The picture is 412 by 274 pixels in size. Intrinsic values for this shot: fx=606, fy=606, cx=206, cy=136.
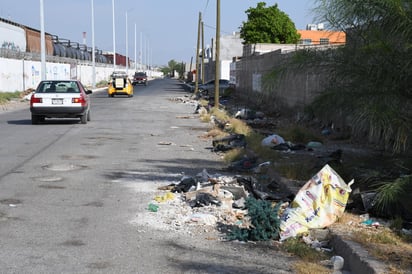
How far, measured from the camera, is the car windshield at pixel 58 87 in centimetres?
2103

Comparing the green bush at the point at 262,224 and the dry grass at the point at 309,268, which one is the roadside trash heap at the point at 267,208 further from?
the dry grass at the point at 309,268

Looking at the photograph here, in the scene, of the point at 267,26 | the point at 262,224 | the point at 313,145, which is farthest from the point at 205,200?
the point at 267,26

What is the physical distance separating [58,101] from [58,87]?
2.52ft

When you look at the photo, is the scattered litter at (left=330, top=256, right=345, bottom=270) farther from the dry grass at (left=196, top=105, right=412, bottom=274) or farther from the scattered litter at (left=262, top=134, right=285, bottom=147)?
the scattered litter at (left=262, top=134, right=285, bottom=147)

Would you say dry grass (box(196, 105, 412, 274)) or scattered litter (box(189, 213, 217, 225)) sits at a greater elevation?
dry grass (box(196, 105, 412, 274))

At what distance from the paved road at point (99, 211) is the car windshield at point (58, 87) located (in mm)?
4157

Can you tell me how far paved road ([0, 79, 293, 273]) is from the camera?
583 centimetres

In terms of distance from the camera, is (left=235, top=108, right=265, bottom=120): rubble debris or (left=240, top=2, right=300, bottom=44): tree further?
(left=240, top=2, right=300, bottom=44): tree

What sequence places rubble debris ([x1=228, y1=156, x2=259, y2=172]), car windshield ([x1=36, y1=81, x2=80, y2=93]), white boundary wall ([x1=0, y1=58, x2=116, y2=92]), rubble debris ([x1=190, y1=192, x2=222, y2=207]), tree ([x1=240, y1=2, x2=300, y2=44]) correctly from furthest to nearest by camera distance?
tree ([x1=240, y1=2, x2=300, y2=44]) → white boundary wall ([x1=0, y1=58, x2=116, y2=92]) → car windshield ([x1=36, y1=81, x2=80, y2=93]) → rubble debris ([x1=228, y1=156, x2=259, y2=172]) → rubble debris ([x1=190, y1=192, x2=222, y2=207])

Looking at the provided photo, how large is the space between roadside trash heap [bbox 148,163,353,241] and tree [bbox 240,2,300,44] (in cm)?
6266

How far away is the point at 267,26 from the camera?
70.2 meters

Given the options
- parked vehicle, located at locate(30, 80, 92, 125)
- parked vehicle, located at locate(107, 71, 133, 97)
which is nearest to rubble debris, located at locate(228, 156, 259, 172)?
parked vehicle, located at locate(30, 80, 92, 125)

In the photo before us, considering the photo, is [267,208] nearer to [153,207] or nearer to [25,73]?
[153,207]

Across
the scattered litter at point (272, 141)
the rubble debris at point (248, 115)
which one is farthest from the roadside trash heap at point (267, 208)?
the rubble debris at point (248, 115)
